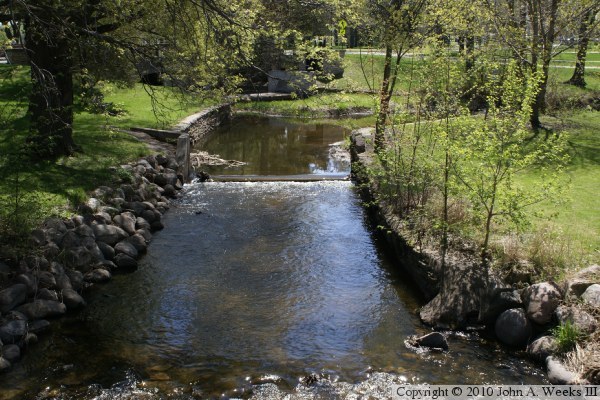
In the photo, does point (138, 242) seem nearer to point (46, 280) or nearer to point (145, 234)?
point (145, 234)

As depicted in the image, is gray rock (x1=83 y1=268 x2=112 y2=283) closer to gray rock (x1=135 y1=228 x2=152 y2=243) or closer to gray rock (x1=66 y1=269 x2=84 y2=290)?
gray rock (x1=66 y1=269 x2=84 y2=290)

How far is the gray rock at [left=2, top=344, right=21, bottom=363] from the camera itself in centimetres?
744

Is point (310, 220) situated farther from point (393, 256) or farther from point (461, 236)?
point (461, 236)

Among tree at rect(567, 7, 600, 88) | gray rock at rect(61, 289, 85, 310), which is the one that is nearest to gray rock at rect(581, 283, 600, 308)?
gray rock at rect(61, 289, 85, 310)

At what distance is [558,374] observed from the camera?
6973 millimetres

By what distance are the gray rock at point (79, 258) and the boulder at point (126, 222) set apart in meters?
1.56

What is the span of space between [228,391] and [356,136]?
1273 centimetres

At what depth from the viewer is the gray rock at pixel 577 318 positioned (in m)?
7.25

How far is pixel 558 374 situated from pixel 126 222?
27.4 feet

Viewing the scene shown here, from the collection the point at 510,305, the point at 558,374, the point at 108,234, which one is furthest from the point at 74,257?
the point at 558,374

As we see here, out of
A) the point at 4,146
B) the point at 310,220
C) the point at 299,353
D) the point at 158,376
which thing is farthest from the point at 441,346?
the point at 4,146

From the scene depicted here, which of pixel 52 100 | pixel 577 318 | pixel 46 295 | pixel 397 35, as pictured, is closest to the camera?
pixel 577 318

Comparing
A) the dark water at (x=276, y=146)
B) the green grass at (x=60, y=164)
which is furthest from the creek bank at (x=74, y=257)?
the dark water at (x=276, y=146)

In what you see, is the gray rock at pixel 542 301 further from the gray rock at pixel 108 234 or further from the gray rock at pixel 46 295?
the gray rock at pixel 108 234
